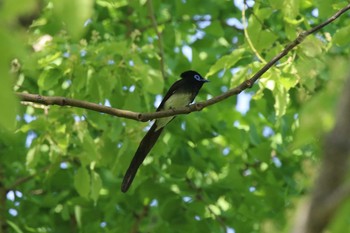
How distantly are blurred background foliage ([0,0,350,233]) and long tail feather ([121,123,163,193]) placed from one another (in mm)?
113

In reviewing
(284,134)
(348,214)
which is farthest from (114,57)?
(348,214)

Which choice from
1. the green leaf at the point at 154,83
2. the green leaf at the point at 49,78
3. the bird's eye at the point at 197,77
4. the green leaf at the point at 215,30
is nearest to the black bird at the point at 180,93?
the bird's eye at the point at 197,77

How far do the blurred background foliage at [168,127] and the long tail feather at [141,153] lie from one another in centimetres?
11

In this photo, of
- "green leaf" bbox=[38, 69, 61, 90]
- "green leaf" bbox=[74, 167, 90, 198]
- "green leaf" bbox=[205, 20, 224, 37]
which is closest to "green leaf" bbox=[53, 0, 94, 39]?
"green leaf" bbox=[38, 69, 61, 90]

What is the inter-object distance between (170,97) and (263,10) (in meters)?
1.73

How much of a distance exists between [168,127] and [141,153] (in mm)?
1158

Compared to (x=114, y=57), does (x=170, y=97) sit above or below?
below

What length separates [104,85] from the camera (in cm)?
527

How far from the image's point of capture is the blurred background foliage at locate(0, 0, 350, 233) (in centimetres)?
498

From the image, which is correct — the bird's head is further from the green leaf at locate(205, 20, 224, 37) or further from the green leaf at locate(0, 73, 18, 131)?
the green leaf at locate(0, 73, 18, 131)

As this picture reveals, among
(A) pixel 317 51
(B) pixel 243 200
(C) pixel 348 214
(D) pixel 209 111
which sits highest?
(C) pixel 348 214

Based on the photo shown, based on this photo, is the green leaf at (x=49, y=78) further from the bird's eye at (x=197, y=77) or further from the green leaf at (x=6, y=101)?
the green leaf at (x=6, y=101)

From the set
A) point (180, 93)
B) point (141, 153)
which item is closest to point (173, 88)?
point (180, 93)

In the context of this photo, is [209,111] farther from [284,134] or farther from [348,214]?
[348,214]
